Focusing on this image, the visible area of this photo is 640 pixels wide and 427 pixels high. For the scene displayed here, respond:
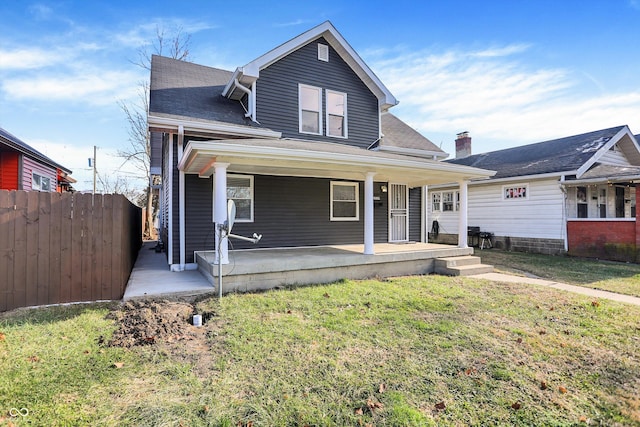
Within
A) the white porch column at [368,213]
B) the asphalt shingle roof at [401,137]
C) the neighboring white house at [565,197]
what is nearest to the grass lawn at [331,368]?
the white porch column at [368,213]

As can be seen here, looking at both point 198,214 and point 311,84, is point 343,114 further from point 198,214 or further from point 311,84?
point 198,214

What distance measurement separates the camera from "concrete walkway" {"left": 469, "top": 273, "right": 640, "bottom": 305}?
5.92 metres

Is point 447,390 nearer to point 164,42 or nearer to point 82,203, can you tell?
point 82,203

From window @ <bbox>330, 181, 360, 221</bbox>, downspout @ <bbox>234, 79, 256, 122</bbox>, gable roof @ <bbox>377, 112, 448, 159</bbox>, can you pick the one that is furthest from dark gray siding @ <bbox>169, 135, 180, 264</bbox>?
gable roof @ <bbox>377, 112, 448, 159</bbox>

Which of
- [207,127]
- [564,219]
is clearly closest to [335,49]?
[207,127]

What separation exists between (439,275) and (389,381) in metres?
5.37

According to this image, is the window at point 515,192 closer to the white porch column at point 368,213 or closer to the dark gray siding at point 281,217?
the dark gray siding at point 281,217

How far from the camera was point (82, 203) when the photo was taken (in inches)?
198

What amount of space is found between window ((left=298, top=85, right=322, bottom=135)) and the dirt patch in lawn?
627 centimetres

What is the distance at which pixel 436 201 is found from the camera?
16531mm

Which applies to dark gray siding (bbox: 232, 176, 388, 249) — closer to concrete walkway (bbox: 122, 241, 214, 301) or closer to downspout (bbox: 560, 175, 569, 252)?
concrete walkway (bbox: 122, 241, 214, 301)

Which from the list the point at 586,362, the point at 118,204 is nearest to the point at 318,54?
the point at 118,204

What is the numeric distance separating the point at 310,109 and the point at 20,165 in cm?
968

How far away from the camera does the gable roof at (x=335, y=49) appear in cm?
851
